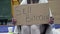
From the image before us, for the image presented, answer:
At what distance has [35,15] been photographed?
185cm

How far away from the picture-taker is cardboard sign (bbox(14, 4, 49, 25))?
1.83 meters

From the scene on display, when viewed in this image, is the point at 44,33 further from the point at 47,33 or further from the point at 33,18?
the point at 33,18

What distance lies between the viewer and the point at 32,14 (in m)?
1.85

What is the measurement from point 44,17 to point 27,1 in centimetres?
29

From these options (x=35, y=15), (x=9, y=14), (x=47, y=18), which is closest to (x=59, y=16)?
(x=47, y=18)

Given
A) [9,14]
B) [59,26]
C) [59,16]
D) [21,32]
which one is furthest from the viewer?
[9,14]

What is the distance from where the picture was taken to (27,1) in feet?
6.58

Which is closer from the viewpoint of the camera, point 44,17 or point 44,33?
point 44,17

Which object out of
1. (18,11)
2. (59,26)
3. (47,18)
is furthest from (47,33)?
(59,26)

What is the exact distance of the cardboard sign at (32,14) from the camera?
183 centimetres

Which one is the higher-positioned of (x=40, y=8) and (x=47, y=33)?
(x=40, y=8)

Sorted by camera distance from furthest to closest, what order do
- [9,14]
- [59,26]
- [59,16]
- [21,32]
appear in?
[9,14]
[59,26]
[21,32]
[59,16]

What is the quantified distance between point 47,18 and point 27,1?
31 centimetres

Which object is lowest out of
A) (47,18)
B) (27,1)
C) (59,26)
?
(59,26)
